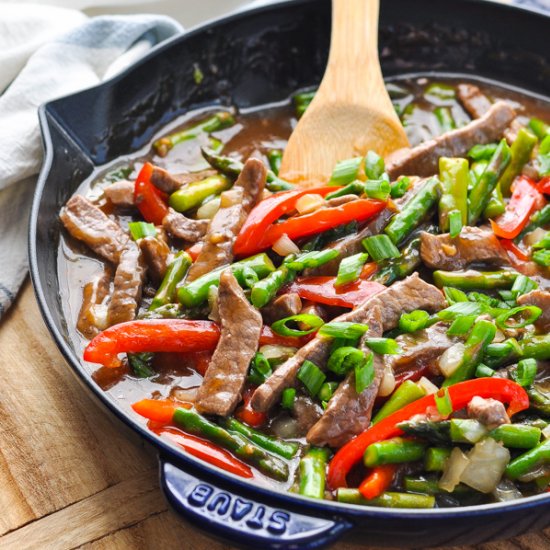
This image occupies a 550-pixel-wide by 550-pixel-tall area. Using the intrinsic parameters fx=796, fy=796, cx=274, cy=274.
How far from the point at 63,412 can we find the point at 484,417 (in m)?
1.73

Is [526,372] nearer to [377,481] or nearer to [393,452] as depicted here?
[393,452]

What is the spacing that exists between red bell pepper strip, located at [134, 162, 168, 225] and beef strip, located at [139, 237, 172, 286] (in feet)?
1.00

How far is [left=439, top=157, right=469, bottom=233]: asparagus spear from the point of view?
146 inches

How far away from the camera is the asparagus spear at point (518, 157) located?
407 centimetres

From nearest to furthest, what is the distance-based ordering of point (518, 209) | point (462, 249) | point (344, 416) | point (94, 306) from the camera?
point (344, 416) < point (94, 306) < point (462, 249) < point (518, 209)

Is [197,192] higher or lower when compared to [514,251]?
lower

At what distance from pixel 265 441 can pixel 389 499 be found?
501mm

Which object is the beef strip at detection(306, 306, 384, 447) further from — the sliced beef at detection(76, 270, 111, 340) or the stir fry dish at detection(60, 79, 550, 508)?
the sliced beef at detection(76, 270, 111, 340)

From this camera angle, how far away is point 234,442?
2.92 meters

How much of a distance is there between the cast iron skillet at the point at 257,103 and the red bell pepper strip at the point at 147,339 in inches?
6.5

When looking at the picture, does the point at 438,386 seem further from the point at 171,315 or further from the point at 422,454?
the point at 171,315

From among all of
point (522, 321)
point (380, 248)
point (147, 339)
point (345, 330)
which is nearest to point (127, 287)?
point (147, 339)

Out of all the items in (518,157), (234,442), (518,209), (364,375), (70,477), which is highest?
(518,157)

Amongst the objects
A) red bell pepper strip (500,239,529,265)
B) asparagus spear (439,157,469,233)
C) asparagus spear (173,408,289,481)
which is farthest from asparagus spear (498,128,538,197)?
asparagus spear (173,408,289,481)
